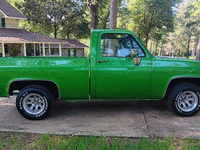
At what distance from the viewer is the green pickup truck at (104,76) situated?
163 inches

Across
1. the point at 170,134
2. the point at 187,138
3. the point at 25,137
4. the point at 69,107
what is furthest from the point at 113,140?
the point at 69,107

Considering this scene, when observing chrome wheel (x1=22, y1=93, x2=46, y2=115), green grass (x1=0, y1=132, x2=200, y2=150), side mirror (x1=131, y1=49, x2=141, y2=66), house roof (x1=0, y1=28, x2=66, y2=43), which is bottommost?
green grass (x1=0, y1=132, x2=200, y2=150)

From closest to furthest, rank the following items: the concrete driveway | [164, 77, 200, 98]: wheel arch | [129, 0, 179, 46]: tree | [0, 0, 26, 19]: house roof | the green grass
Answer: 1. the green grass
2. the concrete driveway
3. [164, 77, 200, 98]: wheel arch
4. [0, 0, 26, 19]: house roof
5. [129, 0, 179, 46]: tree

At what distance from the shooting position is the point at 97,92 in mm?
4293

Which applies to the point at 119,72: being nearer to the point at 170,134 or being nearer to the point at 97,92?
the point at 97,92

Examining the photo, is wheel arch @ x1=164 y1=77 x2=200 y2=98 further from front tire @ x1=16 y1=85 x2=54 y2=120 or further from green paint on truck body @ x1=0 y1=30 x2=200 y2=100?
front tire @ x1=16 y1=85 x2=54 y2=120

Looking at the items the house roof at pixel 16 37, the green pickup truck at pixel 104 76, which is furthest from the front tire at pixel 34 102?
the house roof at pixel 16 37

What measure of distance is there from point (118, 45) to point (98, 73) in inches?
33.2

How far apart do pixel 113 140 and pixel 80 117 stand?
4.52 ft

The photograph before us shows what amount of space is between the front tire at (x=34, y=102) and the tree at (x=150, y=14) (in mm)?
24825

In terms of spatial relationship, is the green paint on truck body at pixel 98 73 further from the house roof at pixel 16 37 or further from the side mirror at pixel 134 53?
the house roof at pixel 16 37

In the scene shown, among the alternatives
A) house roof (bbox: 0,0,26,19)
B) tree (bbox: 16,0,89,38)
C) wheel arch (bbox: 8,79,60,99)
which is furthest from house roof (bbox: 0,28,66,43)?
wheel arch (bbox: 8,79,60,99)

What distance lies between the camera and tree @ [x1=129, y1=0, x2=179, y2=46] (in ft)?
85.1

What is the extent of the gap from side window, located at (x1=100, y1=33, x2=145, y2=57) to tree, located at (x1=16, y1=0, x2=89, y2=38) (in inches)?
1051
